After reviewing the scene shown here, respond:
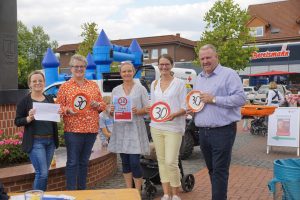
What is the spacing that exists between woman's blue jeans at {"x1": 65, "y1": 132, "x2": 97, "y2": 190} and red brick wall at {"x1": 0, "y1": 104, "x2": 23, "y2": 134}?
2328 mm

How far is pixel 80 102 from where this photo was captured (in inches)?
185

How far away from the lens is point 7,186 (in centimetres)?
479

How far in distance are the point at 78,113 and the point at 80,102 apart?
13cm

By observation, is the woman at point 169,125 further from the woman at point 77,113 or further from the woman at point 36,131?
the woman at point 36,131

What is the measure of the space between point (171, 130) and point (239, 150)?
575 centimetres

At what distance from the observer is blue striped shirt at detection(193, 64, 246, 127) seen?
4242mm

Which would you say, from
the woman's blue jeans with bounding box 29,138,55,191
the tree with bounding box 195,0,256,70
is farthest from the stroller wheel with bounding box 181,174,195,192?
the tree with bounding box 195,0,256,70

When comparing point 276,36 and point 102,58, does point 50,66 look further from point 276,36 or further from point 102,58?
point 276,36

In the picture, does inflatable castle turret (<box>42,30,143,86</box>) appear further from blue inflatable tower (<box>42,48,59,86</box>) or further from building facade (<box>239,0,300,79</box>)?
building facade (<box>239,0,300,79</box>)

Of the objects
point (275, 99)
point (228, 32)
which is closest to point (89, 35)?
point (228, 32)

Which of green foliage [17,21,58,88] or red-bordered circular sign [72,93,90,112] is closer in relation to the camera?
red-bordered circular sign [72,93,90,112]

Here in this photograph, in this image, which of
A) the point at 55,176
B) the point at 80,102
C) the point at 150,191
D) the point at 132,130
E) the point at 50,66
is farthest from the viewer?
the point at 50,66

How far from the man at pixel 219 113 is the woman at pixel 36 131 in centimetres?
178

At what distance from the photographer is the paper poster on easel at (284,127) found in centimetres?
935
